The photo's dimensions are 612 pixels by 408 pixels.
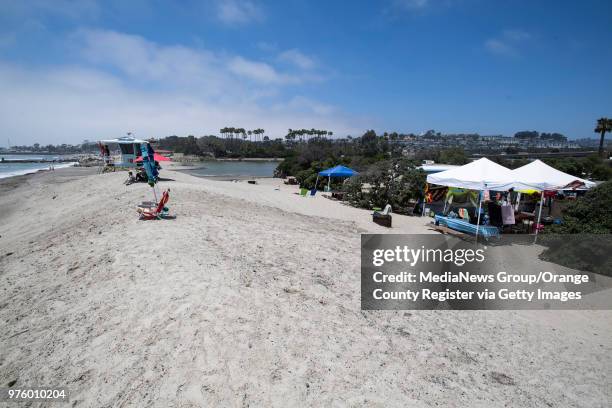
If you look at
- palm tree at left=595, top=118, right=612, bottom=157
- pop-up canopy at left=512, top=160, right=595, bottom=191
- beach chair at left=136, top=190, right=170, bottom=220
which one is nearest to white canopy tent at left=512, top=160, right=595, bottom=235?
pop-up canopy at left=512, top=160, right=595, bottom=191

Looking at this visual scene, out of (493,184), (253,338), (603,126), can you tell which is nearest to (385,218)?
(493,184)

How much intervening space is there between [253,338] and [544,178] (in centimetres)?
1061

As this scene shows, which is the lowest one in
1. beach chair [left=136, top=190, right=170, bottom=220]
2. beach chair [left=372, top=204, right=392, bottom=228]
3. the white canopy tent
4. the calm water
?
the calm water

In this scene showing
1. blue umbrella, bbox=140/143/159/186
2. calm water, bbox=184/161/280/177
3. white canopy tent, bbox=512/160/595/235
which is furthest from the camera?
calm water, bbox=184/161/280/177

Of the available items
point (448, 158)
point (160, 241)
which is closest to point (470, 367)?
point (160, 241)

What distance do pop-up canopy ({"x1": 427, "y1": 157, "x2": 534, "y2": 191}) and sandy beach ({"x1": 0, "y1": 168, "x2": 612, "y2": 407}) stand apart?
4527mm

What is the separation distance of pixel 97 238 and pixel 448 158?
145 feet

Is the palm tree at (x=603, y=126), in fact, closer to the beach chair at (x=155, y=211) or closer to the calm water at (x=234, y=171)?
the calm water at (x=234, y=171)

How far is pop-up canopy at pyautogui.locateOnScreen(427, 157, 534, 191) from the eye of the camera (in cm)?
954

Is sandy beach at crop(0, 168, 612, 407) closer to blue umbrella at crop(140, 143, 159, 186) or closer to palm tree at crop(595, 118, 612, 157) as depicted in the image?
blue umbrella at crop(140, 143, 159, 186)

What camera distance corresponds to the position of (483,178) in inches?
388

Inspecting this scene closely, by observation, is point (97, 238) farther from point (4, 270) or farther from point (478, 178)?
point (478, 178)

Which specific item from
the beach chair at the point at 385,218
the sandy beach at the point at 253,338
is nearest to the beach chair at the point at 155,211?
the sandy beach at the point at 253,338

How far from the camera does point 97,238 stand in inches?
301
